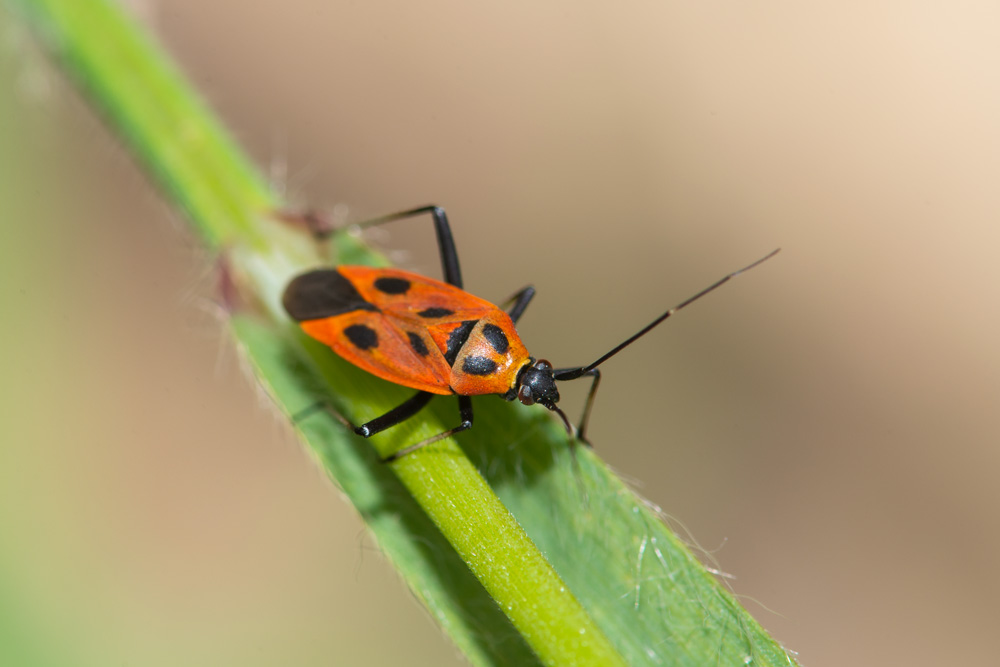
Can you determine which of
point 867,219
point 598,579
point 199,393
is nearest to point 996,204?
point 867,219

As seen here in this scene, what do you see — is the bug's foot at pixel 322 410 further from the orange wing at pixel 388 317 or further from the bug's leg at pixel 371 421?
the orange wing at pixel 388 317

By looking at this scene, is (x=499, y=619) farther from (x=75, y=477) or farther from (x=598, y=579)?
(x=75, y=477)

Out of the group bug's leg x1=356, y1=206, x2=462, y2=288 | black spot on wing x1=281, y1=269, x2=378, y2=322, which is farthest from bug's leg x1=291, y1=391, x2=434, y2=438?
bug's leg x1=356, y1=206, x2=462, y2=288

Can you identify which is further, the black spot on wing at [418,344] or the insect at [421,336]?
the black spot on wing at [418,344]

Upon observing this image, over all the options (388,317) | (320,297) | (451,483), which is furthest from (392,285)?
(451,483)

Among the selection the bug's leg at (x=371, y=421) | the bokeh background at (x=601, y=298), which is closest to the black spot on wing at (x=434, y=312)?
the bug's leg at (x=371, y=421)

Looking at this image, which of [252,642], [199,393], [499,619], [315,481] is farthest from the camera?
[199,393]

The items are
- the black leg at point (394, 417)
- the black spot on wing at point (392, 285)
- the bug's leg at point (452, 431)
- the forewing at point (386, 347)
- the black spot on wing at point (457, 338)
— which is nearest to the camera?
the bug's leg at point (452, 431)

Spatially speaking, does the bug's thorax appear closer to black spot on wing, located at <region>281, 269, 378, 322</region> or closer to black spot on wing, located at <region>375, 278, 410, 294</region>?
black spot on wing, located at <region>375, 278, 410, 294</region>
